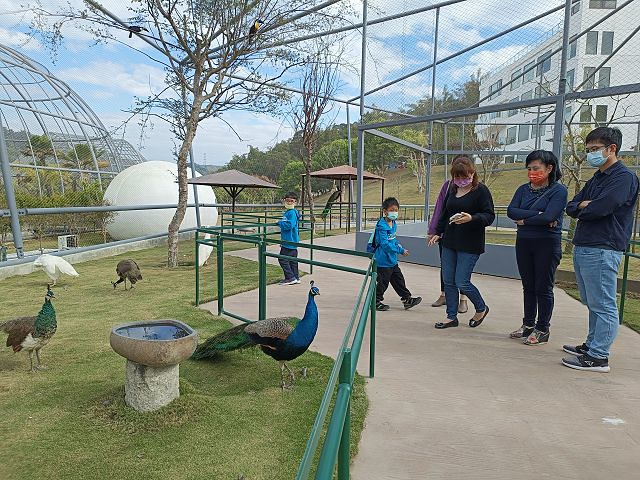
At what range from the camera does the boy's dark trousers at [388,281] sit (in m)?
5.29

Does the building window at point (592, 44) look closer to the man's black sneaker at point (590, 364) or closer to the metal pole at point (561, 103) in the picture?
the metal pole at point (561, 103)

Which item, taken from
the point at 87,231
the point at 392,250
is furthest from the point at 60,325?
the point at 87,231

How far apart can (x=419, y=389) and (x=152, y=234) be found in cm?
1137

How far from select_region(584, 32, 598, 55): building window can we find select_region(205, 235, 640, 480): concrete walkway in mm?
5439

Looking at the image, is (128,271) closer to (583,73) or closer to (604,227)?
(604,227)

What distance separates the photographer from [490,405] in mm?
2973

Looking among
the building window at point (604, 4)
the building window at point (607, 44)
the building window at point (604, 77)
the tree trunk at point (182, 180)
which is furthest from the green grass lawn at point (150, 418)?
the building window at point (607, 44)

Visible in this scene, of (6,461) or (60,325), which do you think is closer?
(6,461)

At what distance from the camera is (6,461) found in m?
2.41

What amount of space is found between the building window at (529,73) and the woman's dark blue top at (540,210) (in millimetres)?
6504

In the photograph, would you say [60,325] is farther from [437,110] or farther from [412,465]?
[437,110]

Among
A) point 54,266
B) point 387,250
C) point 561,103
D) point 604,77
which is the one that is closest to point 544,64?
point 604,77

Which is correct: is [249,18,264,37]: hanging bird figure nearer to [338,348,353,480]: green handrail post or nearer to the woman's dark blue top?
the woman's dark blue top

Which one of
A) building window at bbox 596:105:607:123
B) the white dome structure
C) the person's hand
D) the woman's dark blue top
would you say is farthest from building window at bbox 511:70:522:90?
the white dome structure
